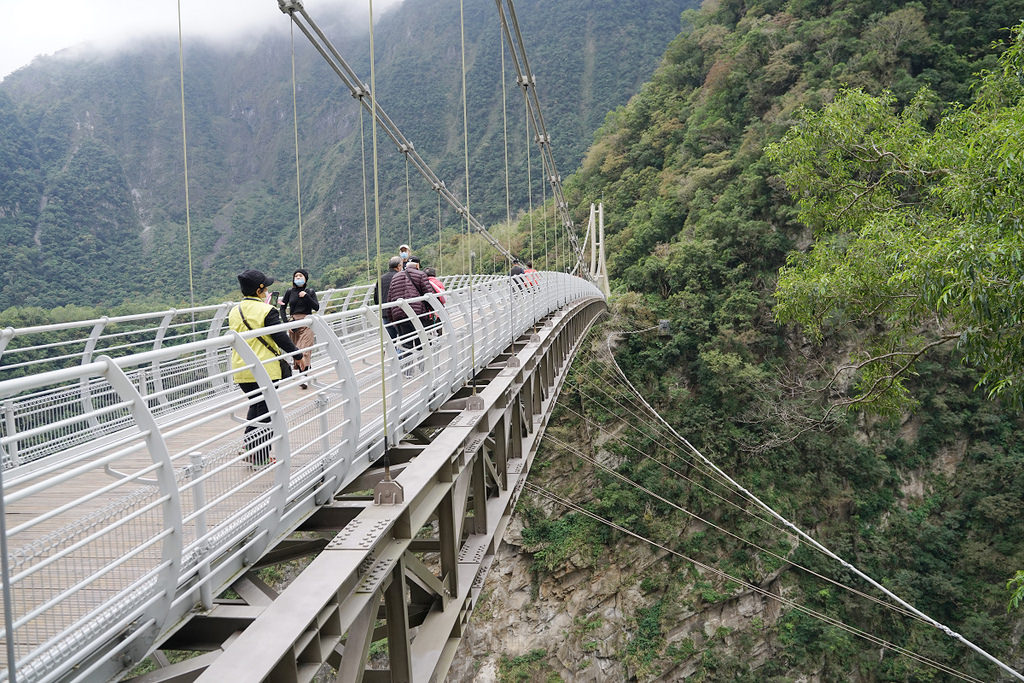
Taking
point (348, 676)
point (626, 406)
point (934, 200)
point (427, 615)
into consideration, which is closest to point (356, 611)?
point (348, 676)

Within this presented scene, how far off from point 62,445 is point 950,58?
26.8m

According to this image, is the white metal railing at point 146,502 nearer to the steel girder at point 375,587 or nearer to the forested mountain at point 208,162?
the steel girder at point 375,587

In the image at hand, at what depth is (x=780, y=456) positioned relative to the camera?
1998 cm

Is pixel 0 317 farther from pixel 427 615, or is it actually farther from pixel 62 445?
pixel 427 615

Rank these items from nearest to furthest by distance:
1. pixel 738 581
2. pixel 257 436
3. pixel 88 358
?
pixel 257 436 → pixel 88 358 → pixel 738 581

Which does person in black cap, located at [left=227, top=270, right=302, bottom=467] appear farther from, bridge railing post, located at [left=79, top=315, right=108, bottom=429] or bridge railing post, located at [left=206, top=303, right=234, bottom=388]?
bridge railing post, located at [left=206, top=303, right=234, bottom=388]

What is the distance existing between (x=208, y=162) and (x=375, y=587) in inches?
785

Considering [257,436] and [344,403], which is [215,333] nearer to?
[344,403]

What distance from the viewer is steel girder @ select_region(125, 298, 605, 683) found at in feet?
6.54

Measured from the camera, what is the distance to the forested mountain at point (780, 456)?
15969 mm

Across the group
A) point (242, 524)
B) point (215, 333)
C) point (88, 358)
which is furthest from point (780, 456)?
point (242, 524)

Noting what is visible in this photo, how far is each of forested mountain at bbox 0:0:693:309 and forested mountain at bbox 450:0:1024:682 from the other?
836 centimetres

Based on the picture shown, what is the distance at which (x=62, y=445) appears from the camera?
4355 mm

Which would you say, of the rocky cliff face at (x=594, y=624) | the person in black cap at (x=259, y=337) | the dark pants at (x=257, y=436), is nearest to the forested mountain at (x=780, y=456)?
the rocky cliff face at (x=594, y=624)
